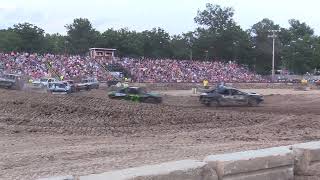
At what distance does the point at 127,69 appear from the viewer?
3059 inches

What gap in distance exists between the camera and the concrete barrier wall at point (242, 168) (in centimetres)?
460

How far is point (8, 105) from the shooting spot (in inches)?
956

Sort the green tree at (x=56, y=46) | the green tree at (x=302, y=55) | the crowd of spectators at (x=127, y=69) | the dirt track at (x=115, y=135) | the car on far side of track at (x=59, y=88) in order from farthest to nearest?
the green tree at (x=302, y=55) < the green tree at (x=56, y=46) < the crowd of spectators at (x=127, y=69) < the car on far side of track at (x=59, y=88) < the dirt track at (x=115, y=135)

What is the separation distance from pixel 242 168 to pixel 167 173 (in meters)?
1.00

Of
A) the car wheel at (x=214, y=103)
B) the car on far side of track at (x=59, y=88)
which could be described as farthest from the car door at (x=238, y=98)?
the car on far side of track at (x=59, y=88)

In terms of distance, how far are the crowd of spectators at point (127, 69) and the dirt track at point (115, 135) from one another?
35116 mm

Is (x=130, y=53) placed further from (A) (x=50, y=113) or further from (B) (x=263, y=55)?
(A) (x=50, y=113)

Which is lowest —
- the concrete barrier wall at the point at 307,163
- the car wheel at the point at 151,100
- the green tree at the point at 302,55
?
the car wheel at the point at 151,100

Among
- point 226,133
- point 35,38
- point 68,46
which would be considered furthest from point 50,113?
Result: point 68,46

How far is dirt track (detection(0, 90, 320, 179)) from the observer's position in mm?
10617

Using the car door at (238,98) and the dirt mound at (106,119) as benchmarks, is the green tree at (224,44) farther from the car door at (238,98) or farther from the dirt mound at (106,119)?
the dirt mound at (106,119)

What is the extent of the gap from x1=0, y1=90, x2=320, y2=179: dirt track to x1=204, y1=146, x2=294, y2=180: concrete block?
3.87 metres

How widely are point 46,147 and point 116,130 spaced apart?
472 cm

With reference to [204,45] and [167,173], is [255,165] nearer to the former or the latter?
[167,173]
